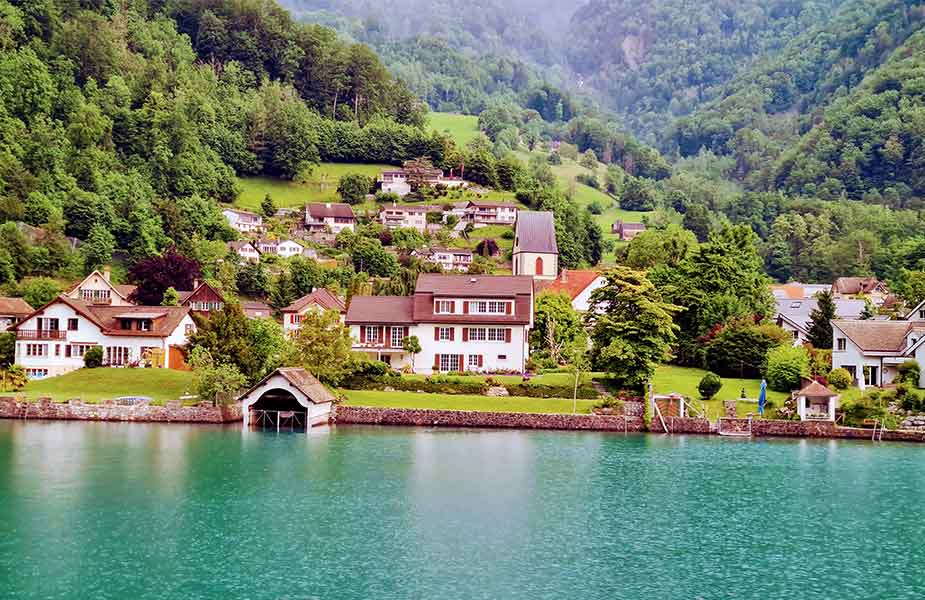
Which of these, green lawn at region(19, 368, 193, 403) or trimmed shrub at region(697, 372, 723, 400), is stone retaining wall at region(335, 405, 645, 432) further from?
green lawn at region(19, 368, 193, 403)

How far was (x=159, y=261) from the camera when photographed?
88500 mm

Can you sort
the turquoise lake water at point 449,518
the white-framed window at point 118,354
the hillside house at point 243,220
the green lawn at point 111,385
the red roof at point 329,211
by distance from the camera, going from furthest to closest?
the red roof at point 329,211, the hillside house at point 243,220, the white-framed window at point 118,354, the green lawn at point 111,385, the turquoise lake water at point 449,518

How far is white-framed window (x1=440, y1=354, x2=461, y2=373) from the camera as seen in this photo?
65.1 m

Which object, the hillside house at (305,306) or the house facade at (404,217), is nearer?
the hillside house at (305,306)

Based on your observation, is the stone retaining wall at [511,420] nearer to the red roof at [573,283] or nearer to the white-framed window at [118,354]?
the white-framed window at [118,354]

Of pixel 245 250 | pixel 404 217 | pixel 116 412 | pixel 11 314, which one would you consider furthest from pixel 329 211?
pixel 116 412

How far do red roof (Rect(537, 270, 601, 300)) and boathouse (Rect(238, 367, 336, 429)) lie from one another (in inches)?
1590

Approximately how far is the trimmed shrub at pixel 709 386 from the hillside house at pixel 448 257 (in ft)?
192

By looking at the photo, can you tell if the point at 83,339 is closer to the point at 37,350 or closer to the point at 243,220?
the point at 37,350

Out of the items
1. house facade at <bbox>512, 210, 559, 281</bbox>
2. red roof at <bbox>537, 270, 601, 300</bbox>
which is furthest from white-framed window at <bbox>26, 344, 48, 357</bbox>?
house facade at <bbox>512, 210, 559, 281</bbox>

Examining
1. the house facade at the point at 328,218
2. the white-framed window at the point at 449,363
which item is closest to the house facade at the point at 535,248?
the house facade at the point at 328,218

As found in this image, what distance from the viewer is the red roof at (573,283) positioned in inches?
3661

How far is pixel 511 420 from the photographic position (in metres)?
54.0

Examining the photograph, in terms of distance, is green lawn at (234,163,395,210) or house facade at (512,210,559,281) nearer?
house facade at (512,210,559,281)
